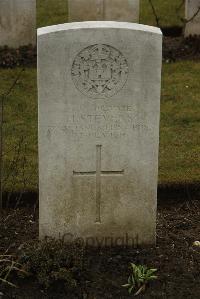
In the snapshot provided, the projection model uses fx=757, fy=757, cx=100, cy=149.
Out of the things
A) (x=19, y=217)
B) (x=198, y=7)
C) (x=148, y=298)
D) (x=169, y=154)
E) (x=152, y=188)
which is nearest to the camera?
(x=148, y=298)

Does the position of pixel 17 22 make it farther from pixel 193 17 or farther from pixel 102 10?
pixel 193 17

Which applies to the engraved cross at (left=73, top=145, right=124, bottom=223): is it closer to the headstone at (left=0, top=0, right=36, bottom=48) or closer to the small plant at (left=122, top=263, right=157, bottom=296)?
the small plant at (left=122, top=263, right=157, bottom=296)

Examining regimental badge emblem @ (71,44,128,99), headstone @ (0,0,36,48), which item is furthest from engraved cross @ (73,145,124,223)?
headstone @ (0,0,36,48)

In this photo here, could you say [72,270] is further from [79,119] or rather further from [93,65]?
[93,65]

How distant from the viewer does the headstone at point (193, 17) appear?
979cm

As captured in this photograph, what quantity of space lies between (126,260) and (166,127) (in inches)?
106

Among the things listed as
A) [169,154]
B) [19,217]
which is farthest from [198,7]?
[19,217]

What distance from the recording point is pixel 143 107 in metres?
4.93

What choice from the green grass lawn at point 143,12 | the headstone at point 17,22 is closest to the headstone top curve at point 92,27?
the headstone at point 17,22

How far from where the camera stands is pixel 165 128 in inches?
295

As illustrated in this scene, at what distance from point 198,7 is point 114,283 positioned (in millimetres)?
5765

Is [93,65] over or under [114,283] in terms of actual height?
over

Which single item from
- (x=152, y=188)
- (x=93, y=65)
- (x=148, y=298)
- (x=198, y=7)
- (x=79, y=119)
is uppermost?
(x=198, y=7)

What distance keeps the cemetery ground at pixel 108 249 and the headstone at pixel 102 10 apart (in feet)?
2.99
